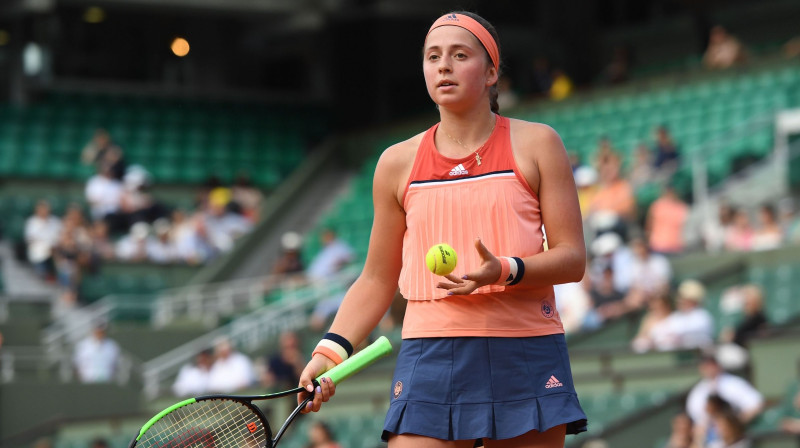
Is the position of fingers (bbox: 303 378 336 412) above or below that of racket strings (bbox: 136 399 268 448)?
above

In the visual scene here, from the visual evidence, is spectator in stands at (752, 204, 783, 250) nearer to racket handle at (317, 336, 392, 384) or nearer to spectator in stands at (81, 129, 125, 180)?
racket handle at (317, 336, 392, 384)

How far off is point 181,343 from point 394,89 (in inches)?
358

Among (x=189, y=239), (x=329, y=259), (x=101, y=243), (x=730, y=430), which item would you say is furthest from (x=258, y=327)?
(x=730, y=430)

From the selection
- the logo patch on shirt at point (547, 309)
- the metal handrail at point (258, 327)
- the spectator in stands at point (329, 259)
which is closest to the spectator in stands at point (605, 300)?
the metal handrail at point (258, 327)

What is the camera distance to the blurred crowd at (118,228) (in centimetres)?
1823

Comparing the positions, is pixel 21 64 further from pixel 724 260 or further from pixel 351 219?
pixel 724 260

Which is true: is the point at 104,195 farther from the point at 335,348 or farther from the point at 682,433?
the point at 335,348

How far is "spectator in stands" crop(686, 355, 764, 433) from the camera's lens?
946 centimetres

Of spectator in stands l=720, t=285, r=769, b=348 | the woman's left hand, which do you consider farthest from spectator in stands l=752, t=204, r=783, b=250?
the woman's left hand

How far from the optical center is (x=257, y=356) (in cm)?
1593

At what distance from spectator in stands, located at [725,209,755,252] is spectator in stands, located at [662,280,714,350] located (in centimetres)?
203

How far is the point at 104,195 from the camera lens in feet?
63.2

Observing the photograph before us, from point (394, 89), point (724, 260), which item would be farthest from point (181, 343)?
point (394, 89)

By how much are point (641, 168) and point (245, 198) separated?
26.8ft
